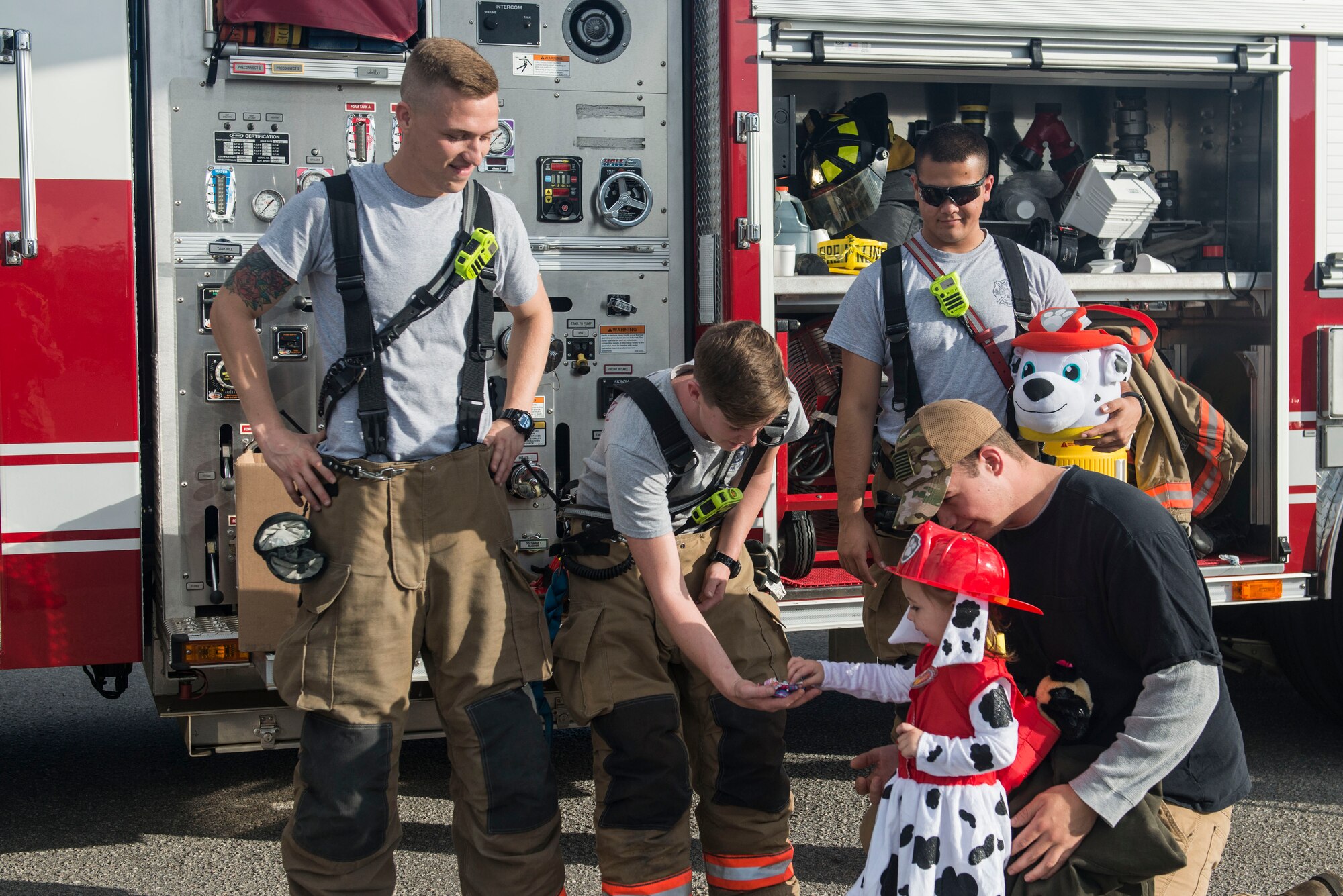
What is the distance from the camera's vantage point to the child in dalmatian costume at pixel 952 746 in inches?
88.7

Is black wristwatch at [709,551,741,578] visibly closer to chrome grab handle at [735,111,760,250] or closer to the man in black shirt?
the man in black shirt

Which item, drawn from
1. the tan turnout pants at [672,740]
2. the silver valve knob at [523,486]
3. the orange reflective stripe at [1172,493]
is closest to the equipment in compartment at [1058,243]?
the orange reflective stripe at [1172,493]

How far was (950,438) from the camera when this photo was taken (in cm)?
238

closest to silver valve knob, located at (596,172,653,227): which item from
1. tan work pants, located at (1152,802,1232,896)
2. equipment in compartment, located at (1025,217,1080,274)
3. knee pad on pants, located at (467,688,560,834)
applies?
equipment in compartment, located at (1025,217,1080,274)

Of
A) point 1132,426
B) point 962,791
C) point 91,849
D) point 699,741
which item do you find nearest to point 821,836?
point 699,741

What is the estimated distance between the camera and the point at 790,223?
4.45 m

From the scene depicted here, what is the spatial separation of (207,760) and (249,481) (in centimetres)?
166

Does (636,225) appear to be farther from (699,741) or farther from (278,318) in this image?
(699,741)

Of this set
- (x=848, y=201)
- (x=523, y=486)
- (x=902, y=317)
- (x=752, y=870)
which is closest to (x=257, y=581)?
(x=523, y=486)

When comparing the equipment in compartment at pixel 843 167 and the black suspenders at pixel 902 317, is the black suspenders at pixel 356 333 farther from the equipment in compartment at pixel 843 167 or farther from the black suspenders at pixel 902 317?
the equipment in compartment at pixel 843 167

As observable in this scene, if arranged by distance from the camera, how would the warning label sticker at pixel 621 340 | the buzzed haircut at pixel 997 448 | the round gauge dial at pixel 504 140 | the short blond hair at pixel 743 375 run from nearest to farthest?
the buzzed haircut at pixel 997 448 → the short blond hair at pixel 743 375 → the round gauge dial at pixel 504 140 → the warning label sticker at pixel 621 340

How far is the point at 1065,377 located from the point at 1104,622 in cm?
108

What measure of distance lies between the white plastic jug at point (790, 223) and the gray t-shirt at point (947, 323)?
2.48 ft

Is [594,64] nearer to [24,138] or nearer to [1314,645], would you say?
[24,138]
